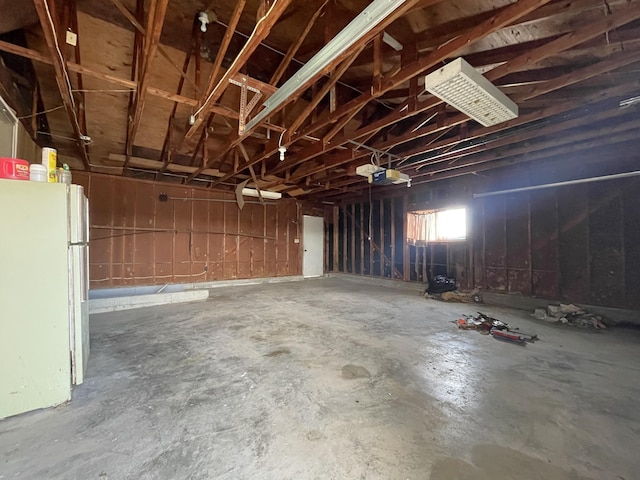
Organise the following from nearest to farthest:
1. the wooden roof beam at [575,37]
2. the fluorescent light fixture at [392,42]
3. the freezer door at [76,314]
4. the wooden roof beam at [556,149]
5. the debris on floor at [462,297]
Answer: the wooden roof beam at [575,37]
the freezer door at [76,314]
the fluorescent light fixture at [392,42]
the wooden roof beam at [556,149]
the debris on floor at [462,297]

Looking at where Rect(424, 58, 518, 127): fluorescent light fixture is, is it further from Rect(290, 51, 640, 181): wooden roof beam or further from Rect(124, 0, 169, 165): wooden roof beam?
Rect(124, 0, 169, 165): wooden roof beam

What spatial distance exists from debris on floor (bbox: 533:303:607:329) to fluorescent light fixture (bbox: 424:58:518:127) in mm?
3461

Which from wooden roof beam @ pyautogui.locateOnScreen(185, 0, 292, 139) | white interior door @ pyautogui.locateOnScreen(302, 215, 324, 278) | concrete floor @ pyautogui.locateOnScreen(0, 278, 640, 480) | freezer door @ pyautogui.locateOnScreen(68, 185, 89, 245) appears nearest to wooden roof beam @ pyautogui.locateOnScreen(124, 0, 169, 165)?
wooden roof beam @ pyautogui.locateOnScreen(185, 0, 292, 139)

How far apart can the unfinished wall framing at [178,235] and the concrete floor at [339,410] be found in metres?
3.10

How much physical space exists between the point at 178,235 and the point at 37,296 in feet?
16.7

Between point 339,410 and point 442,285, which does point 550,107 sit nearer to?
point 339,410

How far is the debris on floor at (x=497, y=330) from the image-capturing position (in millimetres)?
3191

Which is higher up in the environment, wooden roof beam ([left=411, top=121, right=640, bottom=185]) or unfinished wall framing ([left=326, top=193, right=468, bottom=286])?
wooden roof beam ([left=411, top=121, right=640, bottom=185])

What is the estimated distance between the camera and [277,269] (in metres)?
8.23

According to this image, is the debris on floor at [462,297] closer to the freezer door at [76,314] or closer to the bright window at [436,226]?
the bright window at [436,226]

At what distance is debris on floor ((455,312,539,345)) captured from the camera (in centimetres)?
319

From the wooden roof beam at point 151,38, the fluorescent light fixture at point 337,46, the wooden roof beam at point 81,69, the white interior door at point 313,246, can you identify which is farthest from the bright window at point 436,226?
the wooden roof beam at point 151,38

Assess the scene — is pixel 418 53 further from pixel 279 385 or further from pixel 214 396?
pixel 214 396

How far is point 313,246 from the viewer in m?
9.06
